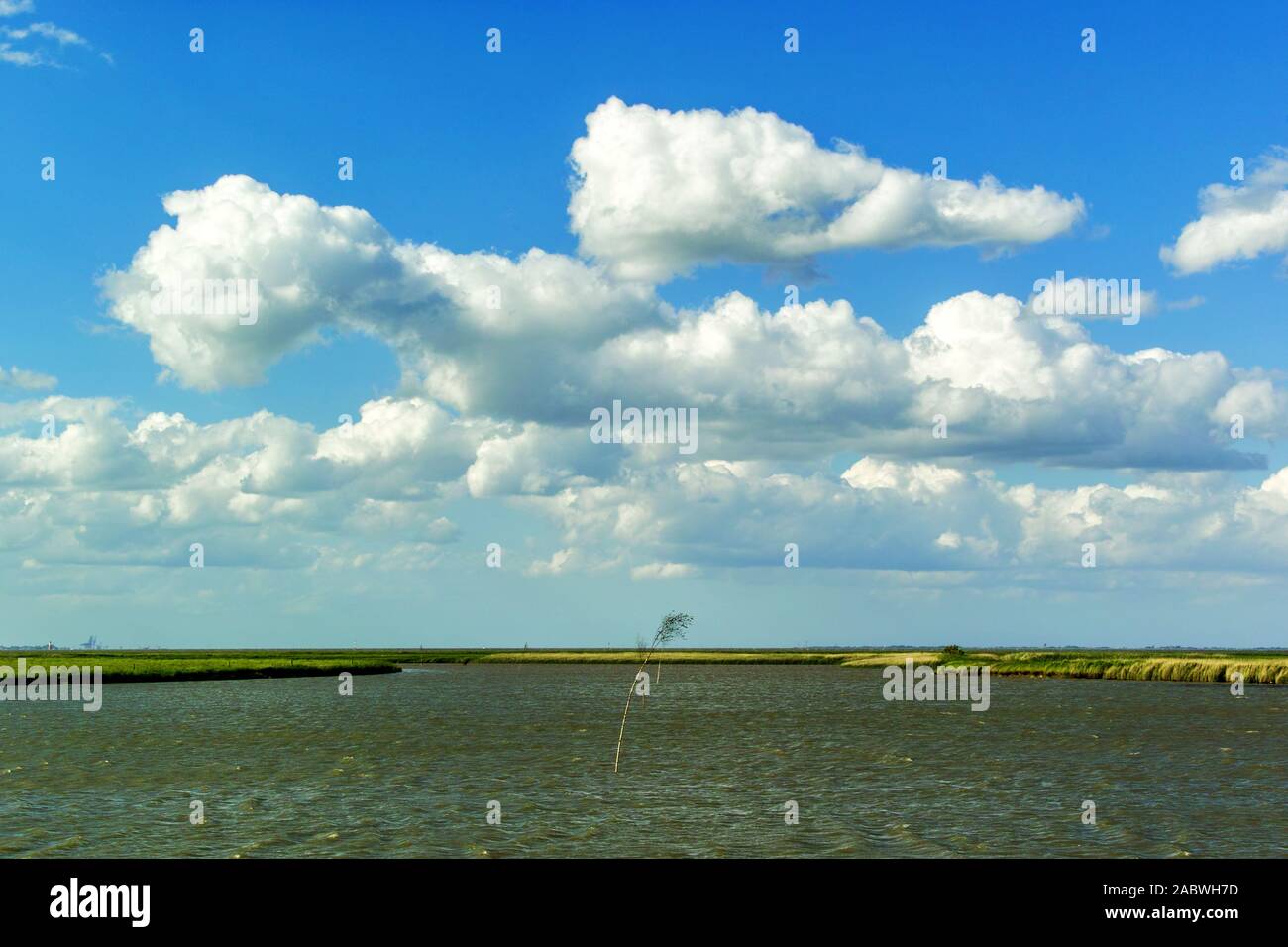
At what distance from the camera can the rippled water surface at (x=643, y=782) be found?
34.1m

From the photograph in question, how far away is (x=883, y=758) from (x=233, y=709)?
6258 cm

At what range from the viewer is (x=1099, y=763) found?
181 feet

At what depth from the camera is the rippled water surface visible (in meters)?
34.1

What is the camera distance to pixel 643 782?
1887 inches
